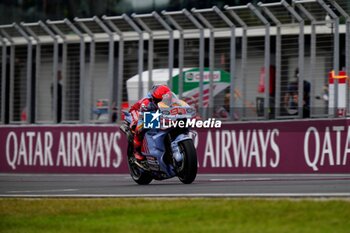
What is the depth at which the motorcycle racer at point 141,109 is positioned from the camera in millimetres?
16688

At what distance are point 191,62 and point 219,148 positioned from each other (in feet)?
7.56

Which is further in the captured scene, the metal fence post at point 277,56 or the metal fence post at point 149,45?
the metal fence post at point 149,45

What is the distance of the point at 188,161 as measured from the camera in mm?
15852

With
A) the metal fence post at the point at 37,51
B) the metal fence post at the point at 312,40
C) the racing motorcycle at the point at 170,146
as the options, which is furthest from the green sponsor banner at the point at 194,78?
the racing motorcycle at the point at 170,146

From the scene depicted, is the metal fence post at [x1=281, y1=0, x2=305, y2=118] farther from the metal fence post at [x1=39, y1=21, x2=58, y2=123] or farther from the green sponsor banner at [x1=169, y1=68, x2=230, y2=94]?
the metal fence post at [x1=39, y1=21, x2=58, y2=123]

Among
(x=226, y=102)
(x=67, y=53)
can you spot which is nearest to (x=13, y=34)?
(x=67, y=53)

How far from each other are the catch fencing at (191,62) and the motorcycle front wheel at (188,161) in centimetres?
516

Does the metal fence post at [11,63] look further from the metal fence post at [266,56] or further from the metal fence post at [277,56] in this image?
the metal fence post at [277,56]

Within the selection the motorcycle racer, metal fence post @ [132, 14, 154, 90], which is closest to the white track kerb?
the motorcycle racer

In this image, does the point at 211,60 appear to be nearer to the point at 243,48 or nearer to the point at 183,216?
the point at 243,48

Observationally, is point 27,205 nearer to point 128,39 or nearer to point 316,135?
point 316,135

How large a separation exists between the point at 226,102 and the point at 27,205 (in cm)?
1033

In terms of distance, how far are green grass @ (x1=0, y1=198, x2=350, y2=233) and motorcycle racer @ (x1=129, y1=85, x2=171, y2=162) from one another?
13.7 ft

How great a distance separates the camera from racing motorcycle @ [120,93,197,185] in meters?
16.0
